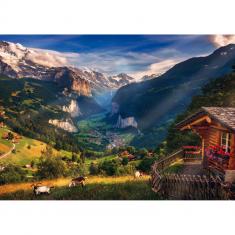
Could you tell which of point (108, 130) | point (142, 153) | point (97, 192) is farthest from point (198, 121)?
point (97, 192)

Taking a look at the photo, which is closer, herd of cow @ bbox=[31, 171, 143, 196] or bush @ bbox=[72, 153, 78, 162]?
herd of cow @ bbox=[31, 171, 143, 196]

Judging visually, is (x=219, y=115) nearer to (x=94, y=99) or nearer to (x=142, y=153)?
(x=142, y=153)

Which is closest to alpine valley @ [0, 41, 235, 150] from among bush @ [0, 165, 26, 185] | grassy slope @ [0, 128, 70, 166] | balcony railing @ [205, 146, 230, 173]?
grassy slope @ [0, 128, 70, 166]

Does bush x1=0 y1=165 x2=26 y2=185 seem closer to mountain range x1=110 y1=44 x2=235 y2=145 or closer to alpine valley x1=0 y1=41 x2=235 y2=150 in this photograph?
alpine valley x1=0 y1=41 x2=235 y2=150

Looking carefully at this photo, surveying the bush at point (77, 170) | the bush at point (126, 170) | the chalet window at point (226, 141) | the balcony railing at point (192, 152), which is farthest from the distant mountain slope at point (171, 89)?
the bush at point (77, 170)

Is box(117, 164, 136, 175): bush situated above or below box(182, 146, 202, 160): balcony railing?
below

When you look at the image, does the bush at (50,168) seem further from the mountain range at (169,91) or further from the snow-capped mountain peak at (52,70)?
the snow-capped mountain peak at (52,70)

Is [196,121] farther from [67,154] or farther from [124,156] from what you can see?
[67,154]
